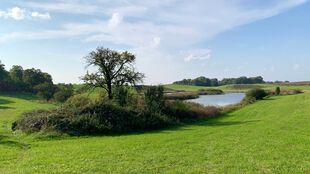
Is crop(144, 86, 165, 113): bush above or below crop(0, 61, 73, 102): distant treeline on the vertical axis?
below

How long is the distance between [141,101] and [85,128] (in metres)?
11.5

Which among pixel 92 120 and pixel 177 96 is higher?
pixel 177 96

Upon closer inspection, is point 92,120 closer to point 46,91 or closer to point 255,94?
point 255,94

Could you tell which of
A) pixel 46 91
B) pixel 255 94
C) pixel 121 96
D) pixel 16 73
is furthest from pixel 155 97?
pixel 16 73

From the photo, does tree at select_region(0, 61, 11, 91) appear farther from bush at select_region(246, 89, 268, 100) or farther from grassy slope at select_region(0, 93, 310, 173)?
grassy slope at select_region(0, 93, 310, 173)

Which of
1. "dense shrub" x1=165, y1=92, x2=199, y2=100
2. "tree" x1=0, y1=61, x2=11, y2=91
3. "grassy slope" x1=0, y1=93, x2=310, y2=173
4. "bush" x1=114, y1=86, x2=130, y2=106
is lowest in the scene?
"grassy slope" x1=0, y1=93, x2=310, y2=173

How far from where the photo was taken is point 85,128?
87.9 feet

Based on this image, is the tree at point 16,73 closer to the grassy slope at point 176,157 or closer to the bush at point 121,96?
the bush at point 121,96

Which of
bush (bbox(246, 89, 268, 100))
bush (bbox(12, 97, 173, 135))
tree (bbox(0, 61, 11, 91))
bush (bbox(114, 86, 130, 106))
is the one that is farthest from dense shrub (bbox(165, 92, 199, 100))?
tree (bbox(0, 61, 11, 91))

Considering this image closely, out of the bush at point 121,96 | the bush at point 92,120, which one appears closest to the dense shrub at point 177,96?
the bush at point 121,96

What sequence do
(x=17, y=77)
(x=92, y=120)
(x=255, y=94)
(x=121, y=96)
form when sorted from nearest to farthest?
(x=92, y=120) → (x=121, y=96) → (x=255, y=94) → (x=17, y=77)

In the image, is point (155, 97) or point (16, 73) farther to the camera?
point (16, 73)

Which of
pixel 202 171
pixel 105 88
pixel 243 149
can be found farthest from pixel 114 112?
pixel 202 171

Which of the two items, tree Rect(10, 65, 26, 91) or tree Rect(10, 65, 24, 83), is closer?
tree Rect(10, 65, 26, 91)
